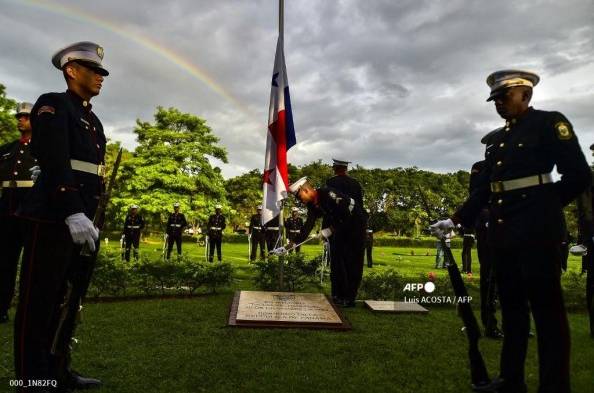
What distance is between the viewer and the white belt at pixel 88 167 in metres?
3.38

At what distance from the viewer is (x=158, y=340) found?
16.7 feet

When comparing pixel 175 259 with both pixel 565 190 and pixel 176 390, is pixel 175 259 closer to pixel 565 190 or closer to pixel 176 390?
pixel 176 390

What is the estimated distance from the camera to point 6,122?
1228 inches

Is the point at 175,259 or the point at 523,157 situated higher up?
the point at 523,157

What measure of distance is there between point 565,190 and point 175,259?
6974mm

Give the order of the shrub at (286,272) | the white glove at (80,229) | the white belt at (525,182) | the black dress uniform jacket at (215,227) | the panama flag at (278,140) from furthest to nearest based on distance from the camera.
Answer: the black dress uniform jacket at (215,227) → the shrub at (286,272) → the panama flag at (278,140) → the white belt at (525,182) → the white glove at (80,229)

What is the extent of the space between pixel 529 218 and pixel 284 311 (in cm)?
372

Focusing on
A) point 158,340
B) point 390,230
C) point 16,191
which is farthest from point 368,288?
point 390,230

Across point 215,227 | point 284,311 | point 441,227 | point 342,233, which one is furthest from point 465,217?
point 215,227

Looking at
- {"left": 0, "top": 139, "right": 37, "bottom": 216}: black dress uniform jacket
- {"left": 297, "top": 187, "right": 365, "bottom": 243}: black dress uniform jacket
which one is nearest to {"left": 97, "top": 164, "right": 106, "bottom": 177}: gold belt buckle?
{"left": 0, "top": 139, "right": 37, "bottom": 216}: black dress uniform jacket

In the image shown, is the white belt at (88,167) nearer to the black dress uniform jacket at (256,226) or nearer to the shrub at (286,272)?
the shrub at (286,272)

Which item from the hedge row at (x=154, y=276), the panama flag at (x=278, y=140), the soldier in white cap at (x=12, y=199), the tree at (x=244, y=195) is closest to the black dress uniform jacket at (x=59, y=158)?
the soldier in white cap at (x=12, y=199)

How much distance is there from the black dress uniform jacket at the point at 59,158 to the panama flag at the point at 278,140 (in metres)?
4.95

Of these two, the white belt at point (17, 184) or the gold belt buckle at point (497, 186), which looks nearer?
the gold belt buckle at point (497, 186)
